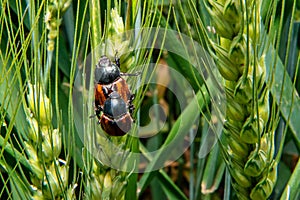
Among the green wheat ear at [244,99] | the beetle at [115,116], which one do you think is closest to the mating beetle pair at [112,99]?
the beetle at [115,116]

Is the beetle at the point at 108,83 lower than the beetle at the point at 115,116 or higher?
higher

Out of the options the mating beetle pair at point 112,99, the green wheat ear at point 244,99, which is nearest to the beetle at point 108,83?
the mating beetle pair at point 112,99

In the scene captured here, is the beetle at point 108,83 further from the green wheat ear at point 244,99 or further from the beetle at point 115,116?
the green wheat ear at point 244,99

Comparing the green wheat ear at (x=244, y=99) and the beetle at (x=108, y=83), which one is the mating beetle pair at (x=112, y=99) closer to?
the beetle at (x=108, y=83)

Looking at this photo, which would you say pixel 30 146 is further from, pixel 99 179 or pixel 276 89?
pixel 276 89

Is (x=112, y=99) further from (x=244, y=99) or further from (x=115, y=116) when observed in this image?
(x=244, y=99)

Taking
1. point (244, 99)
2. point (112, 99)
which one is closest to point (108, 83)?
point (112, 99)

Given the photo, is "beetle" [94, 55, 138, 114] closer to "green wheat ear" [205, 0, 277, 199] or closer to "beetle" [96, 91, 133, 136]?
"beetle" [96, 91, 133, 136]

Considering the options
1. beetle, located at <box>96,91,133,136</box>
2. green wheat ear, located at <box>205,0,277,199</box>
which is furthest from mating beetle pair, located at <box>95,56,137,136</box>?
green wheat ear, located at <box>205,0,277,199</box>
